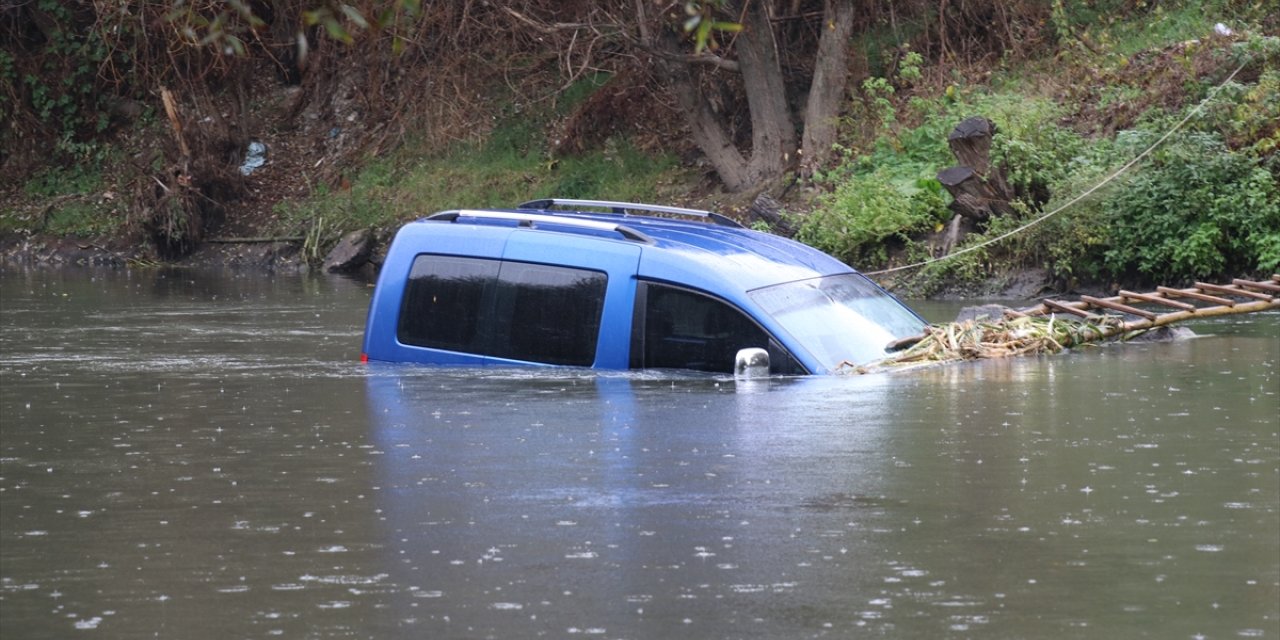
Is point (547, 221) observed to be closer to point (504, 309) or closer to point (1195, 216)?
point (504, 309)

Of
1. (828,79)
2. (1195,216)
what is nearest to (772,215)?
(828,79)

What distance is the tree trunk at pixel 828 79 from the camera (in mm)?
22812

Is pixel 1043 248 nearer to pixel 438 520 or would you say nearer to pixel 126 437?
pixel 126 437

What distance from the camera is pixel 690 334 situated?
10.7 m

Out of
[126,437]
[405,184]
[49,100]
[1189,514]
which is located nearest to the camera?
[1189,514]

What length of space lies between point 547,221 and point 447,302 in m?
0.78

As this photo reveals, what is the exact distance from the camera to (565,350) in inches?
435

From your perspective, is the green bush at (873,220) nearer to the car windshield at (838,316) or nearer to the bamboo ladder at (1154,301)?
the bamboo ladder at (1154,301)

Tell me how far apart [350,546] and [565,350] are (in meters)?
4.36

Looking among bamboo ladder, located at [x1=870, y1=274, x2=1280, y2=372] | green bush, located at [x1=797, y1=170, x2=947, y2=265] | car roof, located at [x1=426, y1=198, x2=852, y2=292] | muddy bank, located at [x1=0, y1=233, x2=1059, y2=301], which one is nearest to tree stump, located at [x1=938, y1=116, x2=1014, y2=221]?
green bush, located at [x1=797, y1=170, x2=947, y2=265]

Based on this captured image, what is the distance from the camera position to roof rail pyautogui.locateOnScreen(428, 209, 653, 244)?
1102cm

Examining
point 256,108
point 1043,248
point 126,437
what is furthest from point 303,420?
point 256,108

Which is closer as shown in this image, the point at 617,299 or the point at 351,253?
the point at 617,299

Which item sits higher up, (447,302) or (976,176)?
(976,176)
